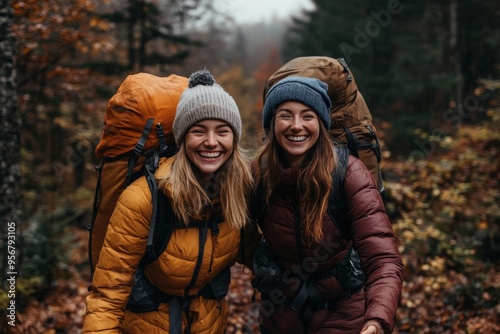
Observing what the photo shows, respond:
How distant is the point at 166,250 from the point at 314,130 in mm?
1270

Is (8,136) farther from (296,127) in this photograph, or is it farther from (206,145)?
(296,127)

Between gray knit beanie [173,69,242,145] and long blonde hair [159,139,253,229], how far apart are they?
0.15 meters

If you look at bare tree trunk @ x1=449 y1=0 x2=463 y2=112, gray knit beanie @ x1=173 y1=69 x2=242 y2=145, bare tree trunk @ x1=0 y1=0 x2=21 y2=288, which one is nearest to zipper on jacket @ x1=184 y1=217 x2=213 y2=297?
gray knit beanie @ x1=173 y1=69 x2=242 y2=145

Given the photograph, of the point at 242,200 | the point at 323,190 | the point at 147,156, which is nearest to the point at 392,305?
the point at 323,190

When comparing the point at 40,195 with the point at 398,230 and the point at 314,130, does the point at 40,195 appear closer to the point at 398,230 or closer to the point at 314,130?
the point at 398,230

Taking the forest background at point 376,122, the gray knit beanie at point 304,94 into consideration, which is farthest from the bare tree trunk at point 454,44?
the gray knit beanie at point 304,94

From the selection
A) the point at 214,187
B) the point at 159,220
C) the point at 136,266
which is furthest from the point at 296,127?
the point at 136,266

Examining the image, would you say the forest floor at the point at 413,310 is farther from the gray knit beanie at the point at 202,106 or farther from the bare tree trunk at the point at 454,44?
the bare tree trunk at the point at 454,44

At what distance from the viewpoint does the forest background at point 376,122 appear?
540 cm

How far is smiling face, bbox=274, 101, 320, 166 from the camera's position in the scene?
2.56 m

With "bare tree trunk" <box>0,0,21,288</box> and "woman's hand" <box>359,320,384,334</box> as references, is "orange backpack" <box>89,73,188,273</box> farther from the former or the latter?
"bare tree trunk" <box>0,0,21,288</box>

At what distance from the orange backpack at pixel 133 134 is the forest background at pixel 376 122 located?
78 cm

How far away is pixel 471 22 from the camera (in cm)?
1606

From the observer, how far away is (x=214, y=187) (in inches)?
106
